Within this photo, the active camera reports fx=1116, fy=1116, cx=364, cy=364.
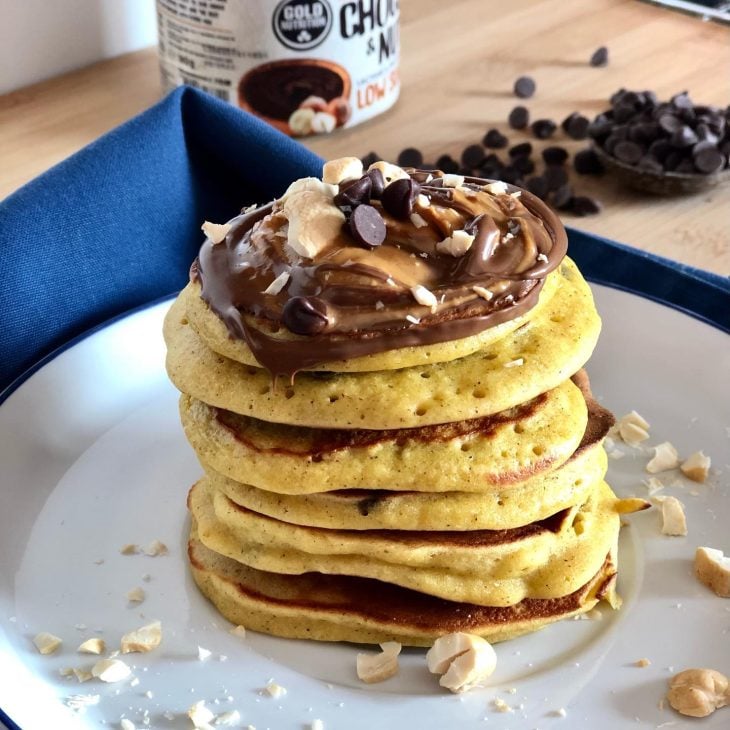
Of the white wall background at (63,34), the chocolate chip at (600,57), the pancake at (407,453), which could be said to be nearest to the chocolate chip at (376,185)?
the pancake at (407,453)

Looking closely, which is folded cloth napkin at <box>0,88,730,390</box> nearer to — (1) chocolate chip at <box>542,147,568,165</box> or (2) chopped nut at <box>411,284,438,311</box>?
(1) chocolate chip at <box>542,147,568,165</box>

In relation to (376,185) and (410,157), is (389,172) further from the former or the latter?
(410,157)

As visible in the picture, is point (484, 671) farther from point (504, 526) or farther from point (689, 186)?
point (689, 186)

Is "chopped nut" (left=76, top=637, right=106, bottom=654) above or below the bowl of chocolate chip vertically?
below

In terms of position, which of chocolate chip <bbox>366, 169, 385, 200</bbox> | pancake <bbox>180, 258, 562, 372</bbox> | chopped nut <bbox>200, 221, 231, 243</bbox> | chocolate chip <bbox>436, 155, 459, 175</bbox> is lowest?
chocolate chip <bbox>436, 155, 459, 175</bbox>

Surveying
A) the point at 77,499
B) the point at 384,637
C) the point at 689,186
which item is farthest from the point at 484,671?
the point at 689,186

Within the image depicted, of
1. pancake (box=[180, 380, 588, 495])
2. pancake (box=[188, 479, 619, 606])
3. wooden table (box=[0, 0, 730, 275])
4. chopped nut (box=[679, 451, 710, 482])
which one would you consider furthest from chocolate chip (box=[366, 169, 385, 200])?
wooden table (box=[0, 0, 730, 275])
